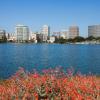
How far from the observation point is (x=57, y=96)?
984cm

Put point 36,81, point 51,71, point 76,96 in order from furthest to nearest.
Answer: point 51,71 < point 36,81 < point 76,96

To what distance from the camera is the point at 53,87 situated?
10.4 m

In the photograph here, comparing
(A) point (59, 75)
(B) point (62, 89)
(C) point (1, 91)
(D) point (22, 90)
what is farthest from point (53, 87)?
(A) point (59, 75)

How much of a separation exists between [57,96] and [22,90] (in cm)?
116

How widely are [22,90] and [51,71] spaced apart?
88.7 inches

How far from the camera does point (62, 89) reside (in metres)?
10.5

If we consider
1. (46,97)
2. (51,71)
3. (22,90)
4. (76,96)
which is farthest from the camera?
(51,71)

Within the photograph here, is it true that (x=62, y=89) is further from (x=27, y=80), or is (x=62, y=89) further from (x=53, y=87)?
(x=27, y=80)

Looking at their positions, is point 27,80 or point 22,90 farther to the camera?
point 27,80

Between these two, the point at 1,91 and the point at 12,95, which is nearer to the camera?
the point at 12,95

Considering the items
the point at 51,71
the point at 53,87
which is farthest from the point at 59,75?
the point at 53,87

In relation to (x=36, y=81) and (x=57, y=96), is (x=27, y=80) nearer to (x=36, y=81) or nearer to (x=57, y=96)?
(x=36, y=81)

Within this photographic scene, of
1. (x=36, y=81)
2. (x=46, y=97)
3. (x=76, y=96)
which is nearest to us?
(x=76, y=96)

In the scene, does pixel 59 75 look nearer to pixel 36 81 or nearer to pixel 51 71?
pixel 51 71
